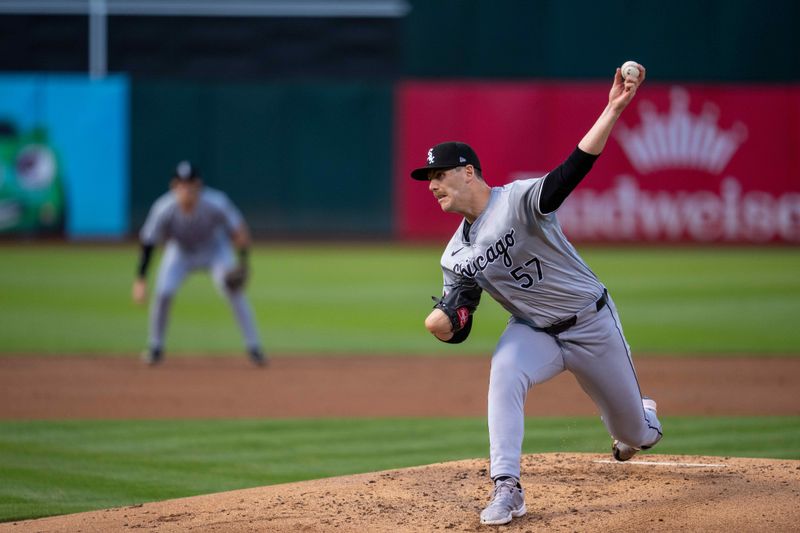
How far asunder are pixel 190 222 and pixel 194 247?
35 cm

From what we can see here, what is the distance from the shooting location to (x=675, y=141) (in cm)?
2086

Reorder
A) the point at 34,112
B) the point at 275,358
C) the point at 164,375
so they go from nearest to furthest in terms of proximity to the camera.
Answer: the point at 164,375
the point at 275,358
the point at 34,112

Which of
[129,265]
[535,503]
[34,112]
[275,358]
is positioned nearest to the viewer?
[535,503]

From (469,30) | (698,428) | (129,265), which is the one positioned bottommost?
(129,265)

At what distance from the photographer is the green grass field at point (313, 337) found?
6586mm

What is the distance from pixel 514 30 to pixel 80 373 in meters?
15.4

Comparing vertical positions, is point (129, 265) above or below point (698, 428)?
below

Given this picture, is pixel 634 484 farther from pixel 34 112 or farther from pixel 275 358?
pixel 34 112

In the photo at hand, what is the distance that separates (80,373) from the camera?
10.3m

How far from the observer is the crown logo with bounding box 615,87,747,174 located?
68.3 ft

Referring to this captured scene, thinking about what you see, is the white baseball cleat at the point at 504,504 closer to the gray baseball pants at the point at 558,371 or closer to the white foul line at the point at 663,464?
the gray baseball pants at the point at 558,371

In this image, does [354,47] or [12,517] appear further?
[354,47]

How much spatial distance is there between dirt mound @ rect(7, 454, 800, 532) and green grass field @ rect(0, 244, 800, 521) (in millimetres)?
619

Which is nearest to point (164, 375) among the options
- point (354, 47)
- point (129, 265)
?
point (129, 265)
